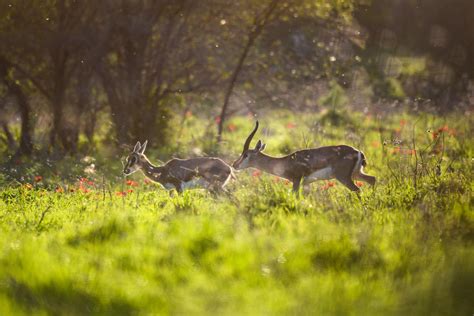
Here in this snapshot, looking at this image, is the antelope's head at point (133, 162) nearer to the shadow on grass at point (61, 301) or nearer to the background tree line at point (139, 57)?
the background tree line at point (139, 57)

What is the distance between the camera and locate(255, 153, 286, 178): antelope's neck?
40.4ft

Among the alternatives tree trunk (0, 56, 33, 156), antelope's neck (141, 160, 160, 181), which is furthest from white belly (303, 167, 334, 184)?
tree trunk (0, 56, 33, 156)

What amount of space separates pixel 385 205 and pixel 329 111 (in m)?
15.3

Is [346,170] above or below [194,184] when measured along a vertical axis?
above

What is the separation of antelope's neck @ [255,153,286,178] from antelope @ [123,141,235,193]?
104cm

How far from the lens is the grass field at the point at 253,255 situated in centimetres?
573

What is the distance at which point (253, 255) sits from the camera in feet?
21.2

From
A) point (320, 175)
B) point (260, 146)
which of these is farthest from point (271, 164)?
point (320, 175)

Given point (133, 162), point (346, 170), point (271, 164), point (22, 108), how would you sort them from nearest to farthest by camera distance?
point (346, 170), point (133, 162), point (271, 164), point (22, 108)

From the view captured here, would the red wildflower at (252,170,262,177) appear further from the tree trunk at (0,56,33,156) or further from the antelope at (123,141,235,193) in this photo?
the tree trunk at (0,56,33,156)

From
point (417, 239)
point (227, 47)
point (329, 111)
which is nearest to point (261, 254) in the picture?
point (417, 239)

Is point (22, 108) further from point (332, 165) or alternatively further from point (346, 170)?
point (346, 170)

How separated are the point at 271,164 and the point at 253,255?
6.18 m

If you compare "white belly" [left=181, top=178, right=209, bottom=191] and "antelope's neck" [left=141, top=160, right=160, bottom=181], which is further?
"antelope's neck" [left=141, top=160, right=160, bottom=181]
